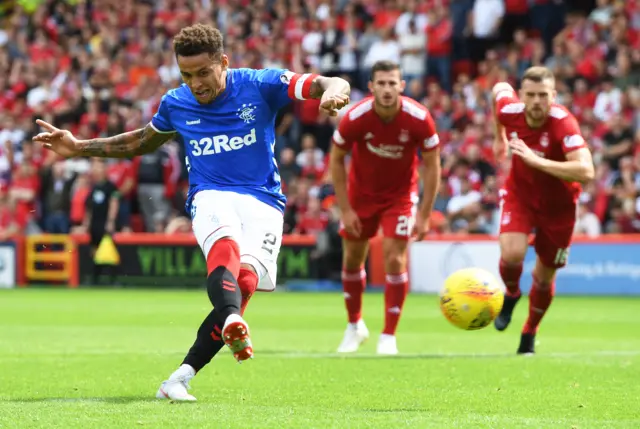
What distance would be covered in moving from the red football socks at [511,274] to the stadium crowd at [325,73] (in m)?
10.1

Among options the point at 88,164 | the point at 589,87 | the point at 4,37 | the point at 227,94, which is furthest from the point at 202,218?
the point at 4,37

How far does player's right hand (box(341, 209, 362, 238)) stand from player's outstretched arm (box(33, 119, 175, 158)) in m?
3.61

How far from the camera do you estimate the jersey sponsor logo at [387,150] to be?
11.5 meters

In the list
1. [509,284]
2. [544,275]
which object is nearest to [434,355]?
[509,284]

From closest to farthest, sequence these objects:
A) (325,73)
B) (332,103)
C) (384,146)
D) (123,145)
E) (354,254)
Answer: (332,103)
(123,145)
(384,146)
(354,254)
(325,73)

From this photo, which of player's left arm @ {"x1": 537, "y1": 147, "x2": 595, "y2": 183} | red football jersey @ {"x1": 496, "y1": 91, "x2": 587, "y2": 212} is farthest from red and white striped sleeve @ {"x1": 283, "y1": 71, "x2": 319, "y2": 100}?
red football jersey @ {"x1": 496, "y1": 91, "x2": 587, "y2": 212}

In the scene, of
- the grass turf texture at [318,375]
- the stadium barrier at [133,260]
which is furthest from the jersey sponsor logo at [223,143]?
the stadium barrier at [133,260]

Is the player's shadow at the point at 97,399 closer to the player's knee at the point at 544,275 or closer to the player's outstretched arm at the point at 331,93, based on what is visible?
the player's outstretched arm at the point at 331,93

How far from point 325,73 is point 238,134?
18221 mm

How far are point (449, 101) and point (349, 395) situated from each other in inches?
675

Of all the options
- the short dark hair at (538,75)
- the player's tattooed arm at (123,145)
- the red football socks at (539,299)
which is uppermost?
the short dark hair at (538,75)

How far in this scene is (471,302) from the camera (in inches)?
397

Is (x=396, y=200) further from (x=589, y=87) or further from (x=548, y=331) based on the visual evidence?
(x=589, y=87)

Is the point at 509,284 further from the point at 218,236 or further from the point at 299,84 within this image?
the point at 218,236
